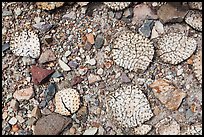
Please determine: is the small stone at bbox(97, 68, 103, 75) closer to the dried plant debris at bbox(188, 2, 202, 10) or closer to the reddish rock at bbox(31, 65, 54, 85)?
the reddish rock at bbox(31, 65, 54, 85)

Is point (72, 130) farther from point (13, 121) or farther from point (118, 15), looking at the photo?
point (118, 15)

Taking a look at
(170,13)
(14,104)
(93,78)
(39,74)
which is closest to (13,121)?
(14,104)

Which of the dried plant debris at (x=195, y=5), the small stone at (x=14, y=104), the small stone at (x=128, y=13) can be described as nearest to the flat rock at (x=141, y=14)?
the small stone at (x=128, y=13)

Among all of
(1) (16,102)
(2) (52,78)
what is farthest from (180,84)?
(1) (16,102)

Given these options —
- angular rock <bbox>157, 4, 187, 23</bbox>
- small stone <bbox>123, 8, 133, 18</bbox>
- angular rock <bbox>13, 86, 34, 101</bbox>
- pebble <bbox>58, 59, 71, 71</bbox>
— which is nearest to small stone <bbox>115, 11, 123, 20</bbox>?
small stone <bbox>123, 8, 133, 18</bbox>

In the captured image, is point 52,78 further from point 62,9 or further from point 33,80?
point 62,9

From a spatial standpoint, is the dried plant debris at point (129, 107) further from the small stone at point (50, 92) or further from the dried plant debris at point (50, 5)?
the dried plant debris at point (50, 5)
